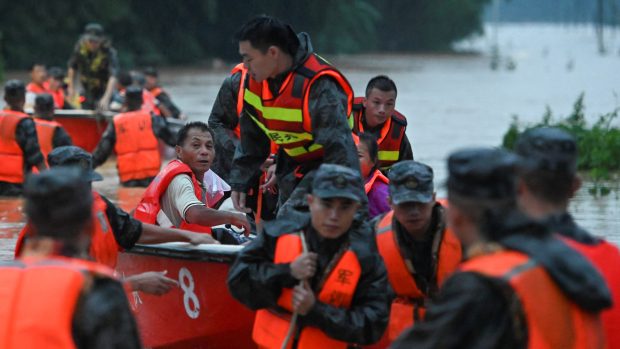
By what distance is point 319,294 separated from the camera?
6039mm

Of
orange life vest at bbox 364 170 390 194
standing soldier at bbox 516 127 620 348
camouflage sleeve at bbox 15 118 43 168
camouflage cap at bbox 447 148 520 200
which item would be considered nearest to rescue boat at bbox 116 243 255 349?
orange life vest at bbox 364 170 390 194

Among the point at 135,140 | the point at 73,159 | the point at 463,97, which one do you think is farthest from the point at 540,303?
the point at 463,97

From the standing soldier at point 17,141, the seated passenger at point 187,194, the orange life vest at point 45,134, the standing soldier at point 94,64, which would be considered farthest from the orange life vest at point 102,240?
the standing soldier at point 94,64

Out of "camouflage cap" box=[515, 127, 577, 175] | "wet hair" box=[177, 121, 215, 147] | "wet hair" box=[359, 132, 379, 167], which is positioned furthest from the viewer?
"wet hair" box=[177, 121, 215, 147]

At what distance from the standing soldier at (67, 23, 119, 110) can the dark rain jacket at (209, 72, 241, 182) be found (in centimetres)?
1166

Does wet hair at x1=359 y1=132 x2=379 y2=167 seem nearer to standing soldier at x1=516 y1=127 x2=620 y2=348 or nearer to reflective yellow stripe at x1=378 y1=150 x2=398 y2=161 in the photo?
reflective yellow stripe at x1=378 y1=150 x2=398 y2=161

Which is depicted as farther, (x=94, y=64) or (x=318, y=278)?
(x=94, y=64)

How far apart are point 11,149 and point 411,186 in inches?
376

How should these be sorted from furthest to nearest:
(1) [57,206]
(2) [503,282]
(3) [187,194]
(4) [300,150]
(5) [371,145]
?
(3) [187,194], (5) [371,145], (4) [300,150], (1) [57,206], (2) [503,282]

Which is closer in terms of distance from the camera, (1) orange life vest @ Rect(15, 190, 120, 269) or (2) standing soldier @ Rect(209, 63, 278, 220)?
(1) orange life vest @ Rect(15, 190, 120, 269)

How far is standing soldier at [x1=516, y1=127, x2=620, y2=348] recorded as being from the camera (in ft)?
15.5

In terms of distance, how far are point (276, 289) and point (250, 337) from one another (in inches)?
74.2

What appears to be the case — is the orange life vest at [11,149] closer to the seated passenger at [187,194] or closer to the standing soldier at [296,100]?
the seated passenger at [187,194]

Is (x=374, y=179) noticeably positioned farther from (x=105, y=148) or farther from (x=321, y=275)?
(x=105, y=148)
